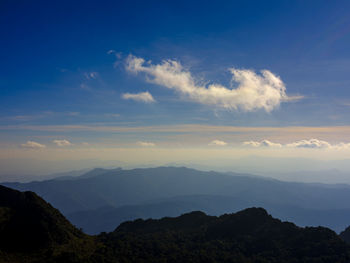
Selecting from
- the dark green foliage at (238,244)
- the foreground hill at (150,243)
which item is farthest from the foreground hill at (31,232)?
the dark green foliage at (238,244)

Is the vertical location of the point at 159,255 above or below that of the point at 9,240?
below

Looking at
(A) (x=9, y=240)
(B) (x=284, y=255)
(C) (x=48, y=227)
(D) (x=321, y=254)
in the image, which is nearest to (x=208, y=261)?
(B) (x=284, y=255)

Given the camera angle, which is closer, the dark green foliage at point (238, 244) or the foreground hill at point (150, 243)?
the foreground hill at point (150, 243)

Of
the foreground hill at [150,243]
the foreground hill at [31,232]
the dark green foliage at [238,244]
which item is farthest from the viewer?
the dark green foliage at [238,244]

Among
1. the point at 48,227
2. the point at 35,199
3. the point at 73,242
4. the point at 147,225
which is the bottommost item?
the point at 147,225

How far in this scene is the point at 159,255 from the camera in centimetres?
6750

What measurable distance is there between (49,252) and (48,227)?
33.1 feet

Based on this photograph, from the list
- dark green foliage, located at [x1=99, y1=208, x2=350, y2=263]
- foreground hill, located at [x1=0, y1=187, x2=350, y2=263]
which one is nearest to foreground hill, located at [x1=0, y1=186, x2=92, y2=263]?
foreground hill, located at [x1=0, y1=187, x2=350, y2=263]

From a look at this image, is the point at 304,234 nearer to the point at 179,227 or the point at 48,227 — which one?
the point at 179,227

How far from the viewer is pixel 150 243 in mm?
73750

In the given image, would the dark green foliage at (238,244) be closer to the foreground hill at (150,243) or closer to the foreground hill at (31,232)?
the foreground hill at (150,243)

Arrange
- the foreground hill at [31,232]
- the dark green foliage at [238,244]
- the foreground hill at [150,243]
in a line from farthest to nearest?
the dark green foliage at [238,244] → the foreground hill at [150,243] → the foreground hill at [31,232]

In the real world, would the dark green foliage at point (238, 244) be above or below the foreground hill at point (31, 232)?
below

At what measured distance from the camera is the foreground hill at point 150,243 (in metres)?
59.1
